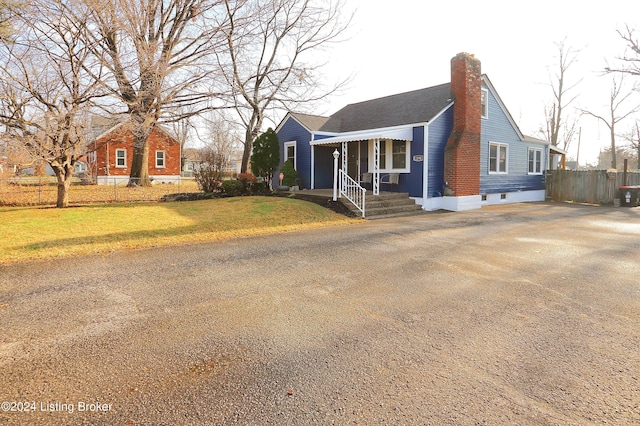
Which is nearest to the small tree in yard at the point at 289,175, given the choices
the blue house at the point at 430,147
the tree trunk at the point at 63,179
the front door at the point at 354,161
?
the blue house at the point at 430,147

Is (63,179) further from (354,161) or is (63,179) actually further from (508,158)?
(508,158)

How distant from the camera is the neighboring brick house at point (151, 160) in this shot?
31.5m

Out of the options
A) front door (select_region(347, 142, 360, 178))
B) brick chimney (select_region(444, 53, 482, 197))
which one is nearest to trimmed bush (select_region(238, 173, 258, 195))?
front door (select_region(347, 142, 360, 178))

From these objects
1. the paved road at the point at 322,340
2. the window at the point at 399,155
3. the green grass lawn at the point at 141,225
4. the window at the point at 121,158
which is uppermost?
the window at the point at 121,158

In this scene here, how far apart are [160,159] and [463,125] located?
2882 centimetres

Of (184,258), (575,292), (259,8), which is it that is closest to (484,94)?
(259,8)

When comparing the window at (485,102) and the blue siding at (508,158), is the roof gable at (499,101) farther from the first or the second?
the window at (485,102)

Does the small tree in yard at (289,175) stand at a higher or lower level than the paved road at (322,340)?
higher

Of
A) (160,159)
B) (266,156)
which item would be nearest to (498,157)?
(266,156)

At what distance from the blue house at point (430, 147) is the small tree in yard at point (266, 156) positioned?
136 centimetres

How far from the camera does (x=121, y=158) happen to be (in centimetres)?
3303

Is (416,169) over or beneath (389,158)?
beneath

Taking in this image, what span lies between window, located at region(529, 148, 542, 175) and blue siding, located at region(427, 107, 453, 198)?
26.7 feet

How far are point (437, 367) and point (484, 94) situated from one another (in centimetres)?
1751
